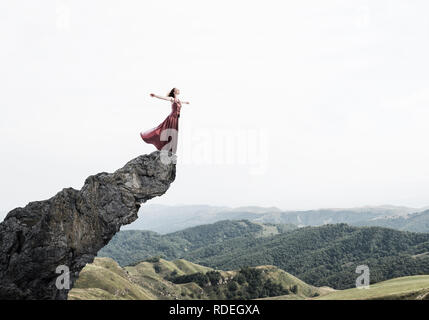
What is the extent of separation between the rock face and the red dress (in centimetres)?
136

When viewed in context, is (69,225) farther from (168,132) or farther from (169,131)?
(169,131)

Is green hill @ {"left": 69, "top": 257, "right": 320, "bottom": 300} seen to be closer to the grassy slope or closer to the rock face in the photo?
the grassy slope

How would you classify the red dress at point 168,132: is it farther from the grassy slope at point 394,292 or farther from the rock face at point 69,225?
the grassy slope at point 394,292

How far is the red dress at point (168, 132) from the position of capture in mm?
23270

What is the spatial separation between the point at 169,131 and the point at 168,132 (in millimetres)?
113

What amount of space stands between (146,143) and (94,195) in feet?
18.7

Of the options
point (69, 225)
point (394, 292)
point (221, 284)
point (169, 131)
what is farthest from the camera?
point (221, 284)

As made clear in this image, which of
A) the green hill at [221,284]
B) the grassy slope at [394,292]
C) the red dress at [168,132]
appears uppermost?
the red dress at [168,132]

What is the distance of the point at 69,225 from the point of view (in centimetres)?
2381

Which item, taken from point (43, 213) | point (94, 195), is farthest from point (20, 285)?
point (94, 195)

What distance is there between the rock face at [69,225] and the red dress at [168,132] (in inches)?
53.7

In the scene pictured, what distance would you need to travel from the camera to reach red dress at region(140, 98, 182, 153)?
916 inches

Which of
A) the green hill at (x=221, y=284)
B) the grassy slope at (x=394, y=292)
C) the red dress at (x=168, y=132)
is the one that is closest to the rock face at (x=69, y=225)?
the red dress at (x=168, y=132)

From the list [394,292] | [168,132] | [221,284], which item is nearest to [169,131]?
[168,132]
